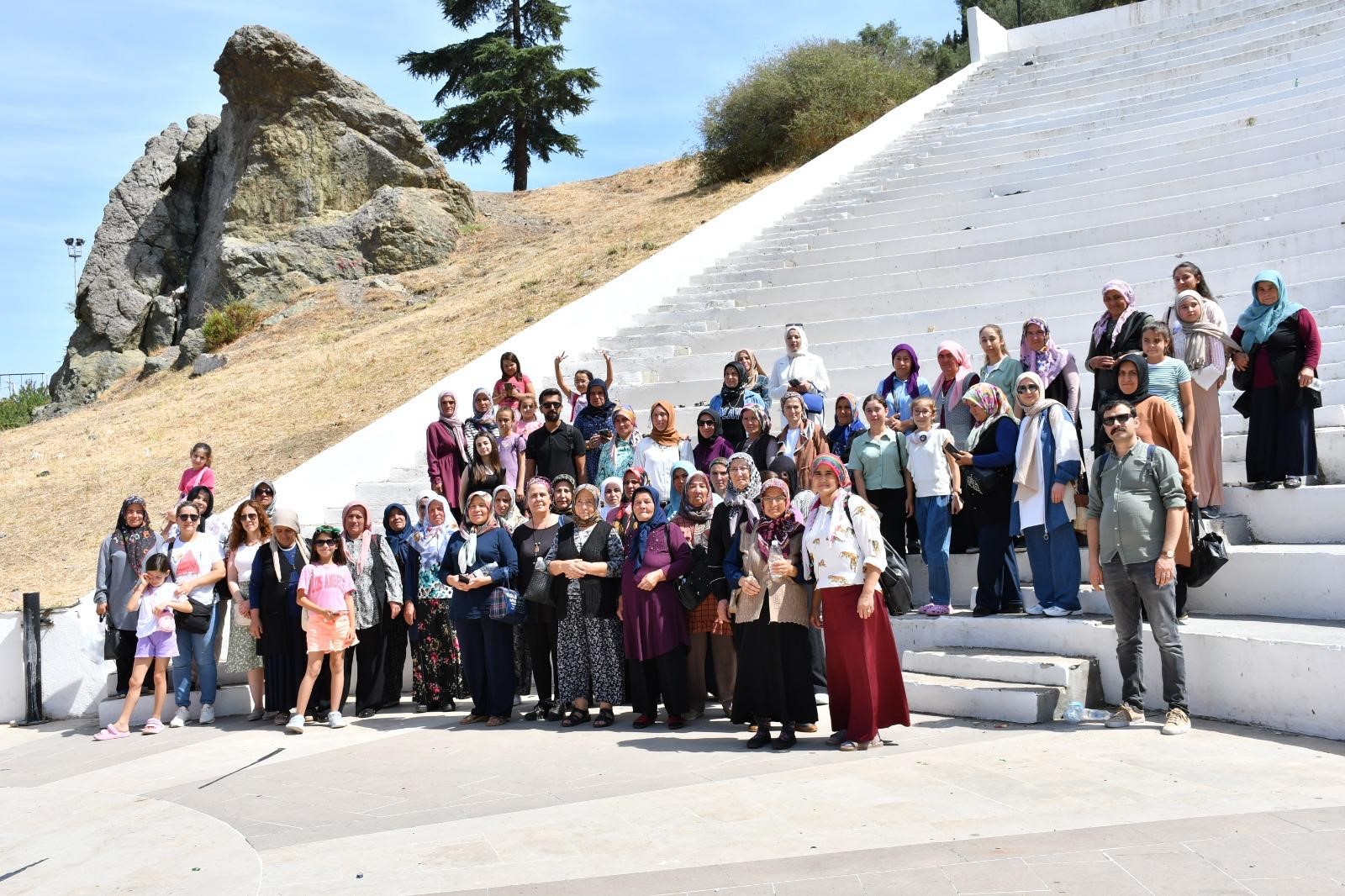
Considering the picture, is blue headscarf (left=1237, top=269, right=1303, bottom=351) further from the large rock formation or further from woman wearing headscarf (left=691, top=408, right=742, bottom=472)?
the large rock formation

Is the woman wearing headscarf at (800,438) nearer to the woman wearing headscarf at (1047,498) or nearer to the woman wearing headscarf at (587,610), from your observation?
the woman wearing headscarf at (587,610)

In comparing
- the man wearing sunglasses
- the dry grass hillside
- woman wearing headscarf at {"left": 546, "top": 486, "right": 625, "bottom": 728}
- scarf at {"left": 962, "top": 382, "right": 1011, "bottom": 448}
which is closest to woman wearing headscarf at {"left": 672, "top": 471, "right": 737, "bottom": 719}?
woman wearing headscarf at {"left": 546, "top": 486, "right": 625, "bottom": 728}

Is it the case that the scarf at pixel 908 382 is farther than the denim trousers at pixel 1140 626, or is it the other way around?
the scarf at pixel 908 382

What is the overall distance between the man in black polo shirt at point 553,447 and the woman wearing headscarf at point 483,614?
1.38m

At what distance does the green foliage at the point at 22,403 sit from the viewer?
3394 centimetres

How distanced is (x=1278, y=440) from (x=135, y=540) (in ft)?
26.5

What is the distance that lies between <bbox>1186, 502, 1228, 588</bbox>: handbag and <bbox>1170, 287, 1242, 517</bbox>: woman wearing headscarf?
3.19 ft

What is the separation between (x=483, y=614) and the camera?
819 centimetres

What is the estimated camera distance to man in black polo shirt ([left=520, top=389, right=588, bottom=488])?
968cm

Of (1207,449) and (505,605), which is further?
(505,605)

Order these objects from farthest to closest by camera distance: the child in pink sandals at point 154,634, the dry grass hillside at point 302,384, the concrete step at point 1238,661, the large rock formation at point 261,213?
the large rock formation at point 261,213 → the dry grass hillside at point 302,384 → the child in pink sandals at point 154,634 → the concrete step at point 1238,661

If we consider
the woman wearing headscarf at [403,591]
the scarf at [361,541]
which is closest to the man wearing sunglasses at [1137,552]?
the woman wearing headscarf at [403,591]

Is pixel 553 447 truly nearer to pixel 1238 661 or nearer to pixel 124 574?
pixel 124 574

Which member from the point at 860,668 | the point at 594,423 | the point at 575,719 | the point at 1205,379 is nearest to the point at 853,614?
the point at 860,668
